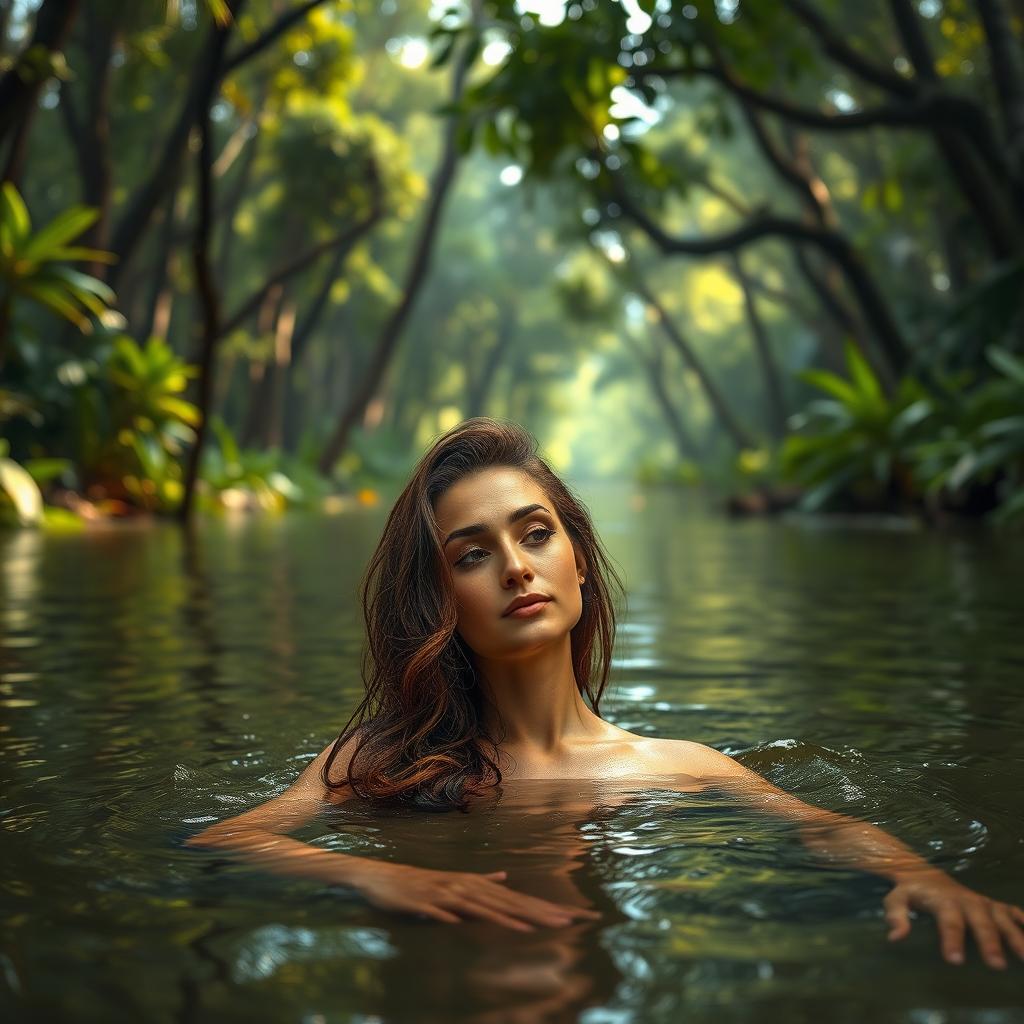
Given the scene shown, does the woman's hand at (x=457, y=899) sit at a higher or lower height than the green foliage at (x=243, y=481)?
lower

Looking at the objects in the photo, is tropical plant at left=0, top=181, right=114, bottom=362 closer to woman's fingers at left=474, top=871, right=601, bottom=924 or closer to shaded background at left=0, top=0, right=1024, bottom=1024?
shaded background at left=0, top=0, right=1024, bottom=1024

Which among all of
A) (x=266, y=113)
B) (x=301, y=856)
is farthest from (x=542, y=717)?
(x=266, y=113)

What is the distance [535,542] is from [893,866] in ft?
3.44

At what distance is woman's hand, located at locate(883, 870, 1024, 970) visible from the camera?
1.97m

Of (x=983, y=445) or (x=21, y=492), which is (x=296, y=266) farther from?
(x=983, y=445)

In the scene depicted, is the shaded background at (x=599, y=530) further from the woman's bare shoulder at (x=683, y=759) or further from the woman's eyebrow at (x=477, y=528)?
the woman's eyebrow at (x=477, y=528)

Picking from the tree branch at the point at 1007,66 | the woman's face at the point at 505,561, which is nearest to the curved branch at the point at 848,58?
the tree branch at the point at 1007,66

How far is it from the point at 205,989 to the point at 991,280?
12948mm

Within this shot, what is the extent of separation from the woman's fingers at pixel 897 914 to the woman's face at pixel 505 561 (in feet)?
3.31

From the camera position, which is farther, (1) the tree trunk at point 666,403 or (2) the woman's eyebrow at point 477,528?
(1) the tree trunk at point 666,403

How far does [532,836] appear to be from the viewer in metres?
2.70

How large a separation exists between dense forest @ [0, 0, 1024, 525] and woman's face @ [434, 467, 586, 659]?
3170mm

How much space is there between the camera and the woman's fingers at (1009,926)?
200 centimetres

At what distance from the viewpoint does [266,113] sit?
21906mm
